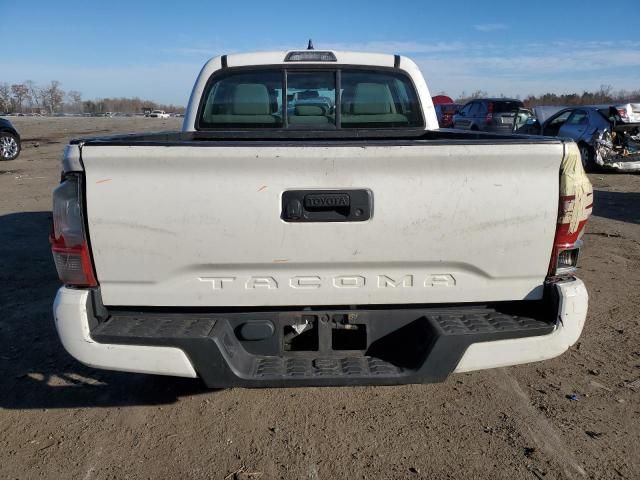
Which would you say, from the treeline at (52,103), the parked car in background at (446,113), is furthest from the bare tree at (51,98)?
the parked car in background at (446,113)

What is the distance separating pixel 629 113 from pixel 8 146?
1741cm

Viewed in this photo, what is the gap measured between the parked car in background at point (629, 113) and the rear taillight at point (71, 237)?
568 inches

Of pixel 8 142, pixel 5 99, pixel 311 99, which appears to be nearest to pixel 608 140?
pixel 311 99

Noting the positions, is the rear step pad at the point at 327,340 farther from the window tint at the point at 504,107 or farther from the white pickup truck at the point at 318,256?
the window tint at the point at 504,107

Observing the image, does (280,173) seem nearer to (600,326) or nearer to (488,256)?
(488,256)

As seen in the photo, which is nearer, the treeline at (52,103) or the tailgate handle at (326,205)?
the tailgate handle at (326,205)

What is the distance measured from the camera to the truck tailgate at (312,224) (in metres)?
2.40

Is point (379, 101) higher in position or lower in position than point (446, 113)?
higher

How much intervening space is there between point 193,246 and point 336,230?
2.11 ft

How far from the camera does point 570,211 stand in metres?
2.51

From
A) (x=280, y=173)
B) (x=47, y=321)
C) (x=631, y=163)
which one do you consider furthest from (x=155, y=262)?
(x=631, y=163)

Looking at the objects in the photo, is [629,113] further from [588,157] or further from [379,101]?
[379,101]

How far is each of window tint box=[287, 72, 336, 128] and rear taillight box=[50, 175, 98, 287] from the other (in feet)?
8.01

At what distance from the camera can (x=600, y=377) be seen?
3.74 meters
